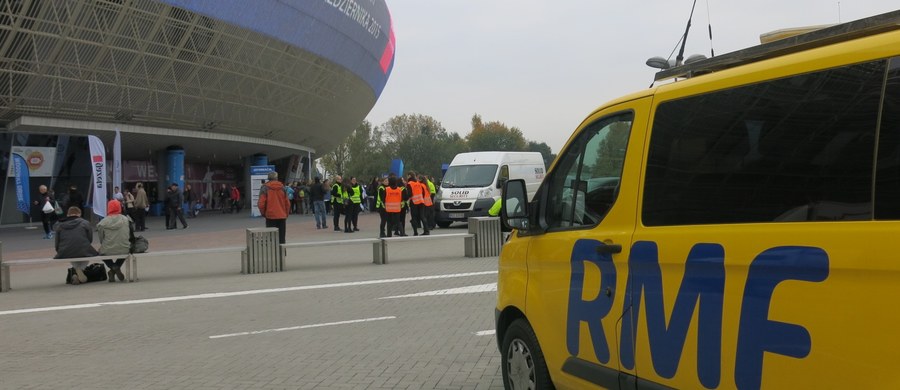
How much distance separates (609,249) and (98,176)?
25094mm

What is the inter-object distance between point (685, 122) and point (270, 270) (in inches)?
454

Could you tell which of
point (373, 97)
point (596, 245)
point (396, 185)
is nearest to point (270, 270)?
point (396, 185)

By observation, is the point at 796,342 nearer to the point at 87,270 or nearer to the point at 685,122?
the point at 685,122

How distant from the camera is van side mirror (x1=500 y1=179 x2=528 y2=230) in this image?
479 centimetres

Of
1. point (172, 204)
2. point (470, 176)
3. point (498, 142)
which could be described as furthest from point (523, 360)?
point (498, 142)

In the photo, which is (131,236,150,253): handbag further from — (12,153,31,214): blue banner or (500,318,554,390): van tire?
(12,153,31,214): blue banner

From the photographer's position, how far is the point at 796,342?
275cm

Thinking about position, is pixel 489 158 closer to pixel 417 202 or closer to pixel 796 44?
pixel 417 202

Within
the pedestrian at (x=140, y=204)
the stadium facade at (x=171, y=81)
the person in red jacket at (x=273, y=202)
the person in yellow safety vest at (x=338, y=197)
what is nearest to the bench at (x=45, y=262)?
the person in red jacket at (x=273, y=202)

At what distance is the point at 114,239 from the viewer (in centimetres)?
1302

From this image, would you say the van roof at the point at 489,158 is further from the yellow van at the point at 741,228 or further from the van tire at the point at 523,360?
the yellow van at the point at 741,228

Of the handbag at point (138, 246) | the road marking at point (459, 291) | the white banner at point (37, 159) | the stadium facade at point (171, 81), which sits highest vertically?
the stadium facade at point (171, 81)

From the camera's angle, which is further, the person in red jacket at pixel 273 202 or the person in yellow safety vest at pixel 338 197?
the person in yellow safety vest at pixel 338 197

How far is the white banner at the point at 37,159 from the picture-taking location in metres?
31.6
